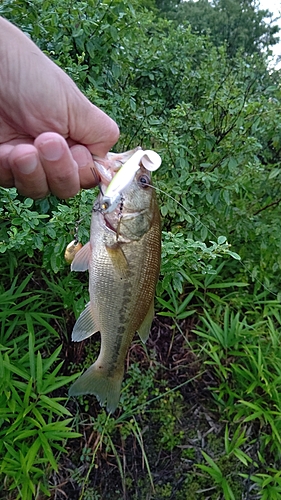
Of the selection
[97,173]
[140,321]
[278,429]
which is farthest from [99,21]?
[278,429]

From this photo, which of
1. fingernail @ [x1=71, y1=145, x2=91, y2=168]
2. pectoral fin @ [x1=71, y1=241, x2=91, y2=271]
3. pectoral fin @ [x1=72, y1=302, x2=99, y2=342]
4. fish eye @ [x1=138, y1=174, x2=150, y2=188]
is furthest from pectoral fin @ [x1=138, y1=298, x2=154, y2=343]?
fingernail @ [x1=71, y1=145, x2=91, y2=168]

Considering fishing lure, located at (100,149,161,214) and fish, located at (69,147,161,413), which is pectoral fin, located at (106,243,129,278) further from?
fishing lure, located at (100,149,161,214)

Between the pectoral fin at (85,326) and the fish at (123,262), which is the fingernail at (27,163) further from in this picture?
the pectoral fin at (85,326)

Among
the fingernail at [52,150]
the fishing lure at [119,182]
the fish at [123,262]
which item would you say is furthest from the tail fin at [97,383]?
the fingernail at [52,150]

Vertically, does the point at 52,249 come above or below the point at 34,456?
above

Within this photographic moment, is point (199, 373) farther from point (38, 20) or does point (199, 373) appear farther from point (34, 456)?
point (38, 20)

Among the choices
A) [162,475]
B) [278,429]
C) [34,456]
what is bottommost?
[162,475]
